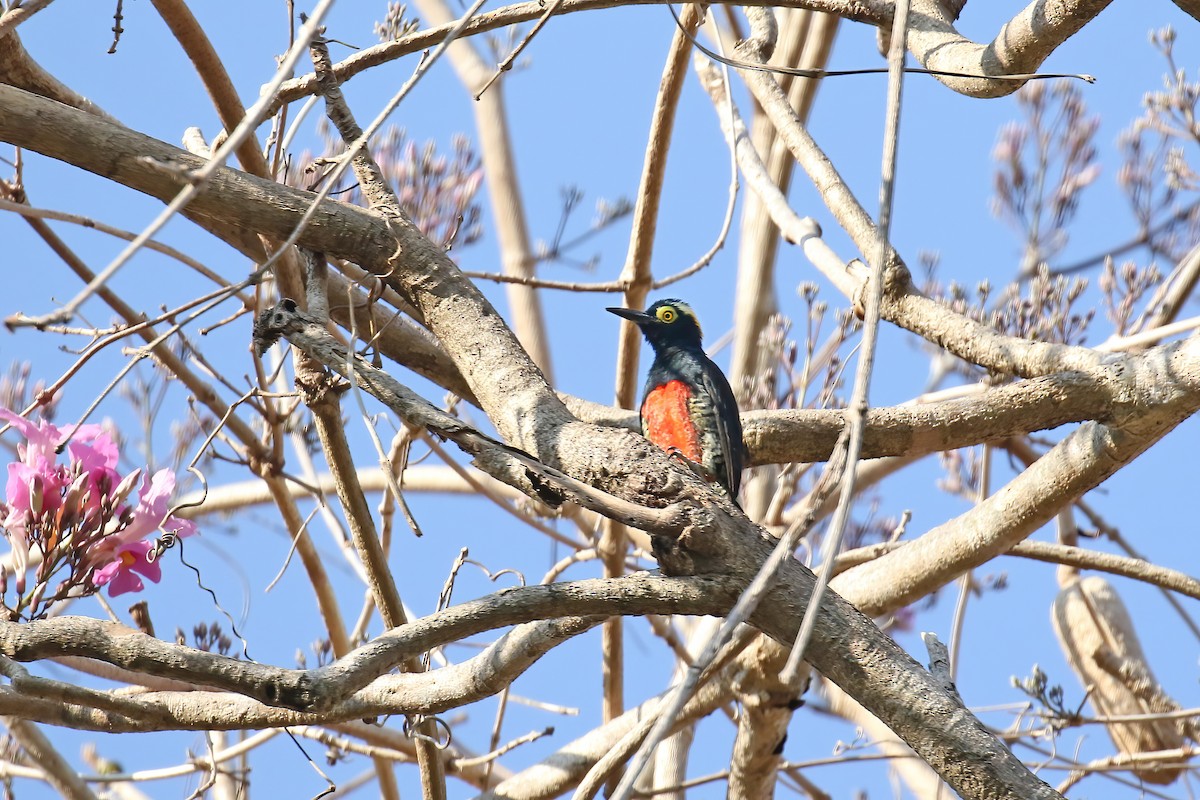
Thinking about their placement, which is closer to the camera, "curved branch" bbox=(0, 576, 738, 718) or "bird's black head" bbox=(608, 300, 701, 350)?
"curved branch" bbox=(0, 576, 738, 718)

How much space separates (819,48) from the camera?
6129 mm

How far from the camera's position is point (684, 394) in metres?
4.70

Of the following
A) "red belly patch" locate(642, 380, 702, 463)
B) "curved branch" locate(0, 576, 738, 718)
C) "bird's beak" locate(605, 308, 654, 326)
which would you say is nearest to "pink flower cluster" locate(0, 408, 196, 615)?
"curved branch" locate(0, 576, 738, 718)

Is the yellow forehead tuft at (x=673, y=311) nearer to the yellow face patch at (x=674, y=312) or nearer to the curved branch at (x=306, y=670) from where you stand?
the yellow face patch at (x=674, y=312)

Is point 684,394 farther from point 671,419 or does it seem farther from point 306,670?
point 306,670

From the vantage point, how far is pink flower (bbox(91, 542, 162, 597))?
2580 millimetres

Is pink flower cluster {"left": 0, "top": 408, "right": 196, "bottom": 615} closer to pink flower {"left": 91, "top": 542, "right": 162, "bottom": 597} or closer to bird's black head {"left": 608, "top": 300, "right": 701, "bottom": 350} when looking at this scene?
pink flower {"left": 91, "top": 542, "right": 162, "bottom": 597}

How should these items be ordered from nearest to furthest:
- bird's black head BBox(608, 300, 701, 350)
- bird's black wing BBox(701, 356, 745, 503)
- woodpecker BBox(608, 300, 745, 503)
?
bird's black wing BBox(701, 356, 745, 503), woodpecker BBox(608, 300, 745, 503), bird's black head BBox(608, 300, 701, 350)

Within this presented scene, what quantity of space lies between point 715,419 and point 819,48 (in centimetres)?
263

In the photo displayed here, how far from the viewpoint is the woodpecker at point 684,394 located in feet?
14.2

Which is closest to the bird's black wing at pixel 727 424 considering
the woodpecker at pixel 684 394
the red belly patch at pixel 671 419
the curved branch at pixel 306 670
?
the woodpecker at pixel 684 394

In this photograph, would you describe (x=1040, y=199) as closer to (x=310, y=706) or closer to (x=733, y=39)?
(x=733, y=39)

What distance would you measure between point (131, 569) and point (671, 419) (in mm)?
2465

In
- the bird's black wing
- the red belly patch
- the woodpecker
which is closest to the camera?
the bird's black wing
